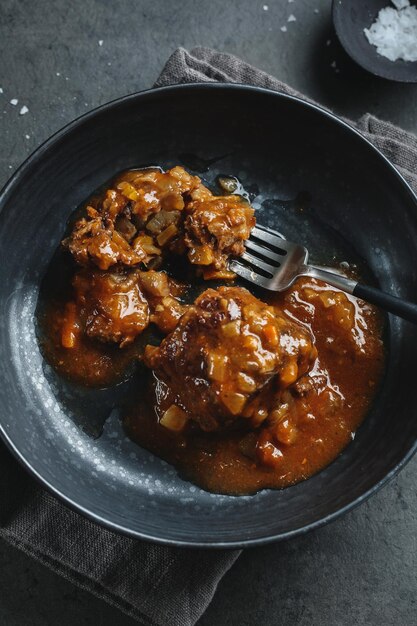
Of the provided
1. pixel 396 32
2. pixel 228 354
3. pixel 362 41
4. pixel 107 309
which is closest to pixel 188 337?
pixel 228 354

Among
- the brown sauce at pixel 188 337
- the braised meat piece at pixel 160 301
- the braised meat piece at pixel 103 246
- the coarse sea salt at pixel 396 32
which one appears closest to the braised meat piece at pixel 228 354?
the brown sauce at pixel 188 337

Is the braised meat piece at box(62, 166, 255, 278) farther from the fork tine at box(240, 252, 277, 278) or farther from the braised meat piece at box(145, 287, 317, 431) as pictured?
the braised meat piece at box(145, 287, 317, 431)

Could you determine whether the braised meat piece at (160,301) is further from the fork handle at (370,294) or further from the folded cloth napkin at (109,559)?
the folded cloth napkin at (109,559)

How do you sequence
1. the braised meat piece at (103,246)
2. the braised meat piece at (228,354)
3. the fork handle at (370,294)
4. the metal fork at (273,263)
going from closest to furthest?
the braised meat piece at (228,354) < the fork handle at (370,294) < the braised meat piece at (103,246) < the metal fork at (273,263)

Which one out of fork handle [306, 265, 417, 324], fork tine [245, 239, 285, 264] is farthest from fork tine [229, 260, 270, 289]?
fork handle [306, 265, 417, 324]

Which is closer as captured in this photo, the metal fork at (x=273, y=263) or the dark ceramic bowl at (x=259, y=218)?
the dark ceramic bowl at (x=259, y=218)

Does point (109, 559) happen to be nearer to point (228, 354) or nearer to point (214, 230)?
point (228, 354)
